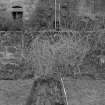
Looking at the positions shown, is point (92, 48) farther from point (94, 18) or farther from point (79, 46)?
point (94, 18)

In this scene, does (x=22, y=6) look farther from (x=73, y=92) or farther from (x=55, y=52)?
(x=73, y=92)

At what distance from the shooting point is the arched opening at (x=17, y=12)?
9.02m

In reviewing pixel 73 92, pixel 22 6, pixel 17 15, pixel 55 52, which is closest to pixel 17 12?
pixel 17 15

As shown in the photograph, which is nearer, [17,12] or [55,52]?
[55,52]

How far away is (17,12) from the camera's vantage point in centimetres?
911

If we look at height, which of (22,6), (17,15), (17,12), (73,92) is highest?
(22,6)

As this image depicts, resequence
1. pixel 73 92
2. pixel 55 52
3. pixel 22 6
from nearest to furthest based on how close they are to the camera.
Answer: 1. pixel 73 92
2. pixel 55 52
3. pixel 22 6

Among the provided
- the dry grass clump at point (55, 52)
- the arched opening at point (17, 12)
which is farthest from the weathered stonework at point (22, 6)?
the dry grass clump at point (55, 52)

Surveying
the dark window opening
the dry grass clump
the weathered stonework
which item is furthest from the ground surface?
the weathered stonework

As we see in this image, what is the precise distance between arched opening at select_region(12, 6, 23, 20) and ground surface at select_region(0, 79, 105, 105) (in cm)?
386

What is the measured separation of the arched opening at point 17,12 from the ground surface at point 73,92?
3863 millimetres

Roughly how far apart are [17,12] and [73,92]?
17.6 ft

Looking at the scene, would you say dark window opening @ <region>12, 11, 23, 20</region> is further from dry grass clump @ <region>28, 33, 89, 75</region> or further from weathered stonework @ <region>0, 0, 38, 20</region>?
dry grass clump @ <region>28, 33, 89, 75</region>

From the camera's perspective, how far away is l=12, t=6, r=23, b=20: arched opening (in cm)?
902
